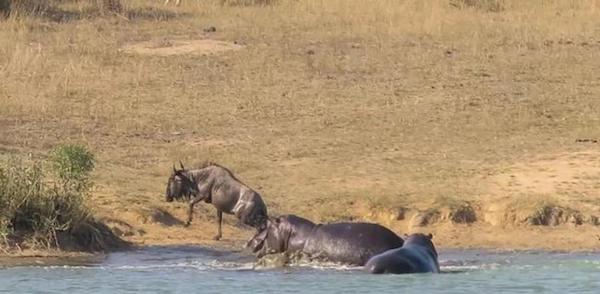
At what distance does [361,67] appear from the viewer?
2147 cm

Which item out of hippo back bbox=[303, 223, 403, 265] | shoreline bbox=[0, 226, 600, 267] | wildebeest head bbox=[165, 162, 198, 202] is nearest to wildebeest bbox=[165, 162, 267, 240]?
wildebeest head bbox=[165, 162, 198, 202]

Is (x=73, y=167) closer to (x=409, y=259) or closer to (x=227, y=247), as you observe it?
(x=227, y=247)

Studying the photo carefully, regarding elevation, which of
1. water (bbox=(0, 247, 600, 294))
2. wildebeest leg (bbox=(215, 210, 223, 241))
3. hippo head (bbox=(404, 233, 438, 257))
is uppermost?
hippo head (bbox=(404, 233, 438, 257))

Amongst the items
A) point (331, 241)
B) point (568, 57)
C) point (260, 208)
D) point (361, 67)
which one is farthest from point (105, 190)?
point (568, 57)

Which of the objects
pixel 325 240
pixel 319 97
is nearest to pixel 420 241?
pixel 325 240

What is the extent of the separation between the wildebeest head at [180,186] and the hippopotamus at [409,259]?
A: 294cm

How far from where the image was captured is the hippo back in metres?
12.4

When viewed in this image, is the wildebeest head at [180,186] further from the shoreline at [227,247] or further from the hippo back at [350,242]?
the hippo back at [350,242]

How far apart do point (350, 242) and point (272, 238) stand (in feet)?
2.33

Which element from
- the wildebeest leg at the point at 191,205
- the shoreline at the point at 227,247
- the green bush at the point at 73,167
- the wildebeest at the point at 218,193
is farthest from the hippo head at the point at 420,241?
the wildebeest leg at the point at 191,205

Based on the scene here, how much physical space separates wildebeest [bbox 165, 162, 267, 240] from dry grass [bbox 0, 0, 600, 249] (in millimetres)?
352

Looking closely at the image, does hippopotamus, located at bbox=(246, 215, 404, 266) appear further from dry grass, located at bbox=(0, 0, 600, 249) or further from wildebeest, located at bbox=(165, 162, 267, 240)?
dry grass, located at bbox=(0, 0, 600, 249)

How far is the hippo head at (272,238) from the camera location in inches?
506

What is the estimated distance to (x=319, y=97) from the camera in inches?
770
